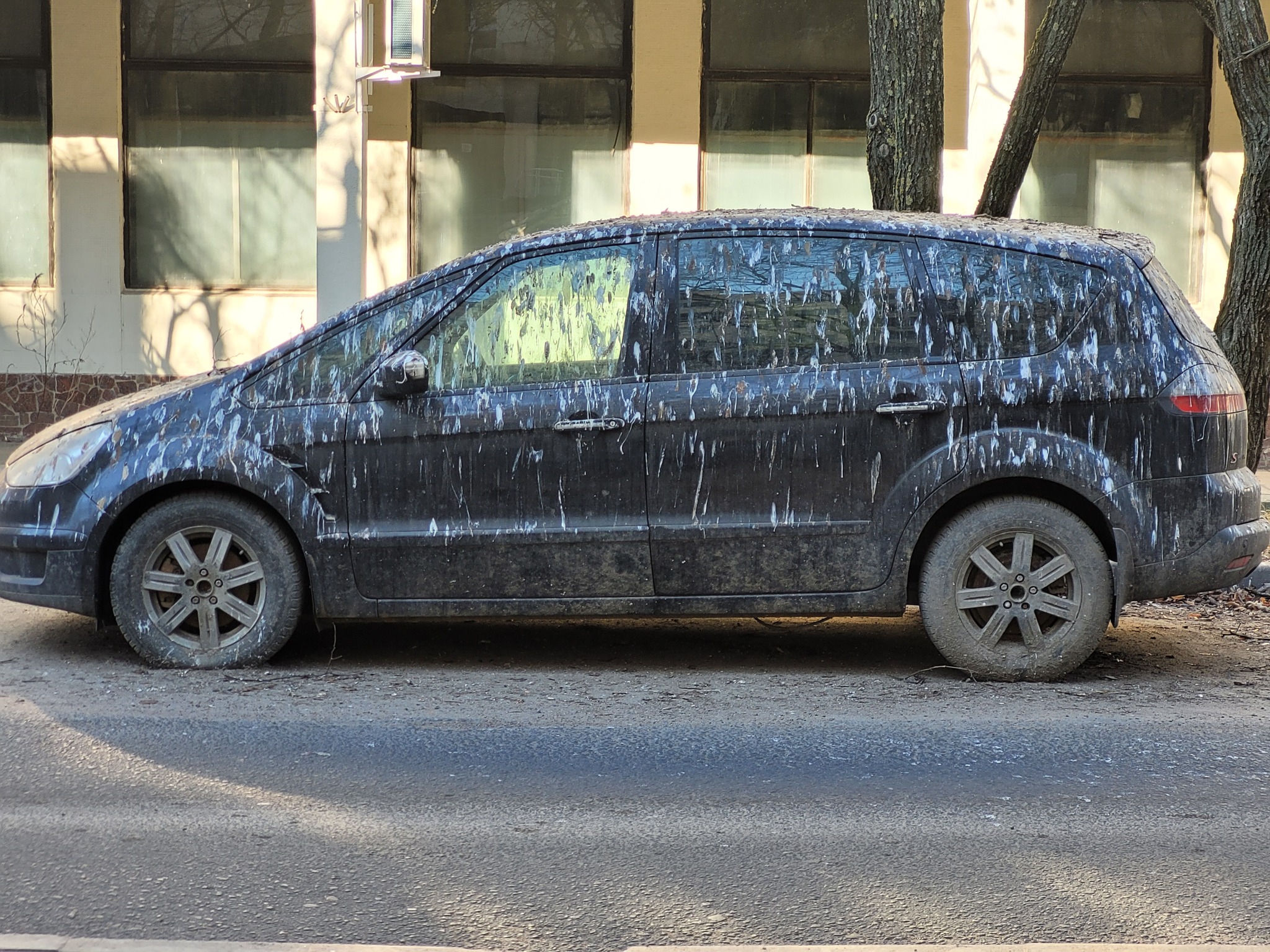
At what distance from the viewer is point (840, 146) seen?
14094mm

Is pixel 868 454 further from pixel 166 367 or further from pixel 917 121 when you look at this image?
pixel 166 367

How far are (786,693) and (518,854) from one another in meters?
1.96

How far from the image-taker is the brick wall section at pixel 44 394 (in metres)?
13.8

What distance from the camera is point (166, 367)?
13.9m

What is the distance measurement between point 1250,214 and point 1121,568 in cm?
331

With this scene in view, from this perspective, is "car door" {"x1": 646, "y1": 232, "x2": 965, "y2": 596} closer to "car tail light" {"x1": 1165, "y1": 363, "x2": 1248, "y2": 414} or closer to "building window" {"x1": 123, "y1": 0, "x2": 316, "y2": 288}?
"car tail light" {"x1": 1165, "y1": 363, "x2": 1248, "y2": 414}

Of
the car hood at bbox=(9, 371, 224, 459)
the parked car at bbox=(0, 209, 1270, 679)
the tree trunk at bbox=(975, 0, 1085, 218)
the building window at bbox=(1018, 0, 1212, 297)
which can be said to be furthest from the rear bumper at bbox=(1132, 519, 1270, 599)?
the building window at bbox=(1018, 0, 1212, 297)

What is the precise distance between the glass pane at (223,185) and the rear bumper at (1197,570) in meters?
9.98

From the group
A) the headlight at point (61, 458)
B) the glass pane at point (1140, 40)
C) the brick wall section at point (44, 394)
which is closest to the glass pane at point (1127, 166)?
the glass pane at point (1140, 40)

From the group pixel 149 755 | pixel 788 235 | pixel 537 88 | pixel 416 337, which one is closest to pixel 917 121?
pixel 788 235

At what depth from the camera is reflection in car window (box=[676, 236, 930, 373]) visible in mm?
5809

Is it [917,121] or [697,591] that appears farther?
[917,121]

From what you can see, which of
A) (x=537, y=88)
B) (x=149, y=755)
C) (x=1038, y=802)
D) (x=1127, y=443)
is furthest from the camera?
(x=537, y=88)

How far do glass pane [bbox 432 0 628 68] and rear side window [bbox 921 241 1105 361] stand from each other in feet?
28.4
